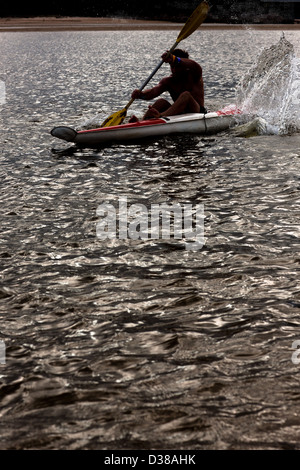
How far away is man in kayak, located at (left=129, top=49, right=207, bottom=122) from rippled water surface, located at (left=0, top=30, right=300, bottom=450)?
6.78 feet

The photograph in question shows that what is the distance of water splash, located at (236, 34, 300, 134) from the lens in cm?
1242

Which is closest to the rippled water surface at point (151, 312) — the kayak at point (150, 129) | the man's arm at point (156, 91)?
the kayak at point (150, 129)

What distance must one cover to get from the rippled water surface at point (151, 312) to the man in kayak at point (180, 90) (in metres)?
2.07

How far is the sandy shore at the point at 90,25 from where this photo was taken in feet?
281

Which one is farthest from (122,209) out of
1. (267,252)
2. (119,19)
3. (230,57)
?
(119,19)

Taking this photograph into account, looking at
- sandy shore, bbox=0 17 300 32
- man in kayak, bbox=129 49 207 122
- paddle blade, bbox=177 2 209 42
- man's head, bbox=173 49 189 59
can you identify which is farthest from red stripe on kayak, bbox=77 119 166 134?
sandy shore, bbox=0 17 300 32

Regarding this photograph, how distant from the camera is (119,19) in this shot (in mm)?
102500

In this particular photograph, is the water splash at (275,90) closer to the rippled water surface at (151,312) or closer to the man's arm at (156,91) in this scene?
the man's arm at (156,91)

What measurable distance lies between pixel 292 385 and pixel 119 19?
346ft

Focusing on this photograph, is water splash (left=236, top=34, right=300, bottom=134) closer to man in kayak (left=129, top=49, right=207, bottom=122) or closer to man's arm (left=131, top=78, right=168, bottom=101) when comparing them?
man in kayak (left=129, top=49, right=207, bottom=122)

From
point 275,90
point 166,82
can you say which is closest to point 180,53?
point 166,82

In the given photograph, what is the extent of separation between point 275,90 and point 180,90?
130 inches

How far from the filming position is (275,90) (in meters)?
14.2

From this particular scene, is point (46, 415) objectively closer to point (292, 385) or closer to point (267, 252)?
point (292, 385)
